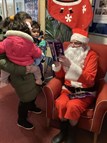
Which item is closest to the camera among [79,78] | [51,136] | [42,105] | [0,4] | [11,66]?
[11,66]

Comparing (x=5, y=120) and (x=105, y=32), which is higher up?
(x=105, y=32)

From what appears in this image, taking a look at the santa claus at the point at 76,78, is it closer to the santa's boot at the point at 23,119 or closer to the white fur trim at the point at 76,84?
the white fur trim at the point at 76,84

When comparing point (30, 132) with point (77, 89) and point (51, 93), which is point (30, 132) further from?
point (77, 89)

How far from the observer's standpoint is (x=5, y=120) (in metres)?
2.05

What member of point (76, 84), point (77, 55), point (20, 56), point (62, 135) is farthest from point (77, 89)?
point (20, 56)

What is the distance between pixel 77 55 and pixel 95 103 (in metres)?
0.50

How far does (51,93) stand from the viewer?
1.69 metres

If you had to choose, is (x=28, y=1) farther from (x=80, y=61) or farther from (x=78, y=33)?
(x=80, y=61)

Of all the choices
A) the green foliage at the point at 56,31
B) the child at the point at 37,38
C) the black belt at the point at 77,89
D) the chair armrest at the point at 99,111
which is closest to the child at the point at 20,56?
the child at the point at 37,38

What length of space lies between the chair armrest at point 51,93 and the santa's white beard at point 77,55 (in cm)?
29

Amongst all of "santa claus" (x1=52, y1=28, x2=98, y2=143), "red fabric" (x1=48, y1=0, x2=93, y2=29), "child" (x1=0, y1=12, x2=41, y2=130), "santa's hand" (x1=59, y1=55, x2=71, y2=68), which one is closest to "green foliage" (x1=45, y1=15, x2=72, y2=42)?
"red fabric" (x1=48, y1=0, x2=93, y2=29)

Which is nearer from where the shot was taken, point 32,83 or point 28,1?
point 32,83

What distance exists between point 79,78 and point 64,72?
0.68ft

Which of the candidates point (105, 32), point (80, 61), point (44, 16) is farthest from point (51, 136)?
point (44, 16)
